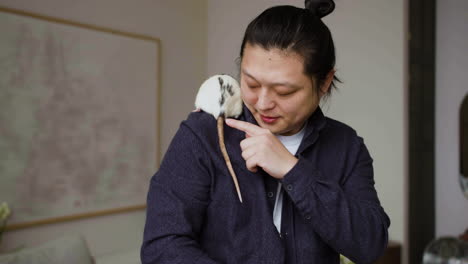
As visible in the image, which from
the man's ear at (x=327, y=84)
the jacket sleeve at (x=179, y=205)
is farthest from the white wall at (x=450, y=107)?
the jacket sleeve at (x=179, y=205)

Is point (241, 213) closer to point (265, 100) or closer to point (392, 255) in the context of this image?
point (265, 100)

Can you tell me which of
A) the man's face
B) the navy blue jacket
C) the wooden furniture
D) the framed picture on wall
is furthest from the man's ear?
the framed picture on wall

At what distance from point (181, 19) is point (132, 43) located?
1.86ft

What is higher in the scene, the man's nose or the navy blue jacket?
the man's nose

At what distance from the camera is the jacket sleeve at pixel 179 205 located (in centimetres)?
75

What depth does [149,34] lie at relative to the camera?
2.96 meters

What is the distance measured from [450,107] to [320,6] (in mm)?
2210

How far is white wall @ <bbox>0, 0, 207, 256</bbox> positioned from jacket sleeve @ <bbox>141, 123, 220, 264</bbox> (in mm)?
1910

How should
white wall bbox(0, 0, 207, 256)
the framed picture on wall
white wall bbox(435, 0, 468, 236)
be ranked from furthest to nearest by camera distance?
1. white wall bbox(435, 0, 468, 236)
2. white wall bbox(0, 0, 207, 256)
3. the framed picture on wall

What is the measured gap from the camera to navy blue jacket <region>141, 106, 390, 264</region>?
2.48 feet

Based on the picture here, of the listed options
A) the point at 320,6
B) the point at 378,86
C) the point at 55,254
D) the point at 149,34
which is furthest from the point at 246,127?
the point at 149,34

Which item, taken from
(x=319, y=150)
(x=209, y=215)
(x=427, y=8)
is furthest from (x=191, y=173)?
(x=427, y=8)

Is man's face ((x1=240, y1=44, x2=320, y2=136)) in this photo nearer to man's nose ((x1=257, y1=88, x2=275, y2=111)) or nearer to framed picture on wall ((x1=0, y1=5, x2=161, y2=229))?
man's nose ((x1=257, y1=88, x2=275, y2=111))

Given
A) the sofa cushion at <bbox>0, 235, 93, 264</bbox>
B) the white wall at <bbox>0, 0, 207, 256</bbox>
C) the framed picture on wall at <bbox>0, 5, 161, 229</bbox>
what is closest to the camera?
the sofa cushion at <bbox>0, 235, 93, 264</bbox>
